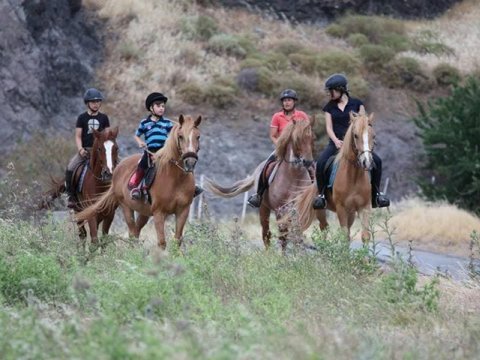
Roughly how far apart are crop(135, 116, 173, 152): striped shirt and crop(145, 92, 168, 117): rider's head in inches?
6.3

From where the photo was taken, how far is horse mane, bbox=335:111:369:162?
13.9 metres

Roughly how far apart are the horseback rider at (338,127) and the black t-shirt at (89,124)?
12.7 feet

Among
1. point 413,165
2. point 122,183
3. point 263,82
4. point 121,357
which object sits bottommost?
point 121,357

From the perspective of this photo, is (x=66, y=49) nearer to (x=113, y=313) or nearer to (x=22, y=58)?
(x=22, y=58)

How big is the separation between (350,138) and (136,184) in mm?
3377

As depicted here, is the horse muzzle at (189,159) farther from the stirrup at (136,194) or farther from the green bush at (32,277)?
the green bush at (32,277)

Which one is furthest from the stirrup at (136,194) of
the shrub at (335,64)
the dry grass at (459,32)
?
the dry grass at (459,32)

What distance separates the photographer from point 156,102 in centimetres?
1548

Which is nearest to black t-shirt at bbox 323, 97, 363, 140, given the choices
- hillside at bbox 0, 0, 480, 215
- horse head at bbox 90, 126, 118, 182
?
horse head at bbox 90, 126, 118, 182

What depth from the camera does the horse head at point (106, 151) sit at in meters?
16.0

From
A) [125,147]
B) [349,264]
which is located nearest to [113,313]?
[349,264]

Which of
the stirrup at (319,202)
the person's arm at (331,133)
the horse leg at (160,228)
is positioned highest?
the person's arm at (331,133)

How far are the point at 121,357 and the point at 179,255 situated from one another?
5.67 metres

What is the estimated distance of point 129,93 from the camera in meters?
35.8
